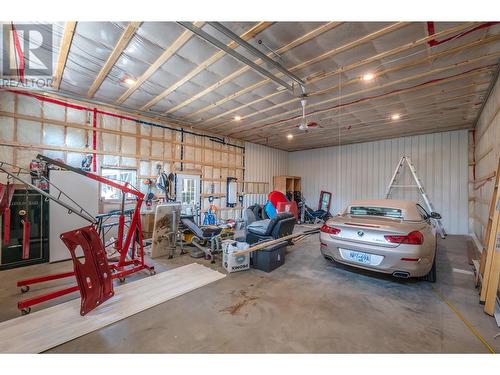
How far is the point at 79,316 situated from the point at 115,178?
3881 millimetres

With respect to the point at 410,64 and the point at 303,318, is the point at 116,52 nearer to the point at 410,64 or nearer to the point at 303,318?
the point at 303,318

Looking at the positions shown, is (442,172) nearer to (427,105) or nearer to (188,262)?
(427,105)

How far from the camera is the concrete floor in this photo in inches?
79.7

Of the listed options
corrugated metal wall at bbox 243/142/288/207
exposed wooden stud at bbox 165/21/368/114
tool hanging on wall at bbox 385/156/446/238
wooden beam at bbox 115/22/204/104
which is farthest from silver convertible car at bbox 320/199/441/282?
corrugated metal wall at bbox 243/142/288/207

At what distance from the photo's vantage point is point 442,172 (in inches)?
297

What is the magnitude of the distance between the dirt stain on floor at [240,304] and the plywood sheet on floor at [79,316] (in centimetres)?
72

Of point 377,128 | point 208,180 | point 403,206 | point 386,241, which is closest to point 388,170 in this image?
point 377,128

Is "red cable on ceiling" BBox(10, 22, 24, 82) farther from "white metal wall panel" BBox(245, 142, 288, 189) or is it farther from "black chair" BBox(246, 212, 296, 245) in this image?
"white metal wall panel" BBox(245, 142, 288, 189)

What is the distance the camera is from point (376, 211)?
3873 mm

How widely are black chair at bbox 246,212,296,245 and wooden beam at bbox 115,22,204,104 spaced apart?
3.56m

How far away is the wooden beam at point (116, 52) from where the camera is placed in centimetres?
274

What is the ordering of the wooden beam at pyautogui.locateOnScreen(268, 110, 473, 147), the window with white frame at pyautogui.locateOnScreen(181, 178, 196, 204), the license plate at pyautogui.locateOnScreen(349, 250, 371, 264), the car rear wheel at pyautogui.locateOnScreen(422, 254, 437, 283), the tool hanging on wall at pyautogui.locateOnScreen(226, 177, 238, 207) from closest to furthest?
the license plate at pyautogui.locateOnScreen(349, 250, 371, 264) → the car rear wheel at pyautogui.locateOnScreen(422, 254, 437, 283) → the wooden beam at pyautogui.locateOnScreen(268, 110, 473, 147) → the window with white frame at pyautogui.locateOnScreen(181, 178, 196, 204) → the tool hanging on wall at pyautogui.locateOnScreen(226, 177, 238, 207)

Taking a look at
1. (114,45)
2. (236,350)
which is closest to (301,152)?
(114,45)
